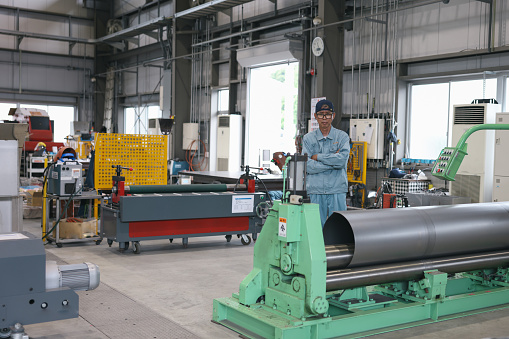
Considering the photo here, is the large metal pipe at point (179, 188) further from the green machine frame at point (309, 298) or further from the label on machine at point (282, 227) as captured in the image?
the label on machine at point (282, 227)

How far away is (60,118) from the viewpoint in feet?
55.1

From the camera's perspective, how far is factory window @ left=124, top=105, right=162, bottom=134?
15343 millimetres

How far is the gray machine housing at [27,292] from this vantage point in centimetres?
228

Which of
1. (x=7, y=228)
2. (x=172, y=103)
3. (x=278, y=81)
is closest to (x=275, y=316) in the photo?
(x=7, y=228)

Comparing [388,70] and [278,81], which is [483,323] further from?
[278,81]

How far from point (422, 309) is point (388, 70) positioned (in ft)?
18.8

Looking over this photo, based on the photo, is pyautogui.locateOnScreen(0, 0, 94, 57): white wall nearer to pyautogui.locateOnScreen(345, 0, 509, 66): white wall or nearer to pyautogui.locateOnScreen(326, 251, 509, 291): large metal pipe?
pyautogui.locateOnScreen(345, 0, 509, 66): white wall

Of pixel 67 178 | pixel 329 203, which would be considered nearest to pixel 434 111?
pixel 329 203

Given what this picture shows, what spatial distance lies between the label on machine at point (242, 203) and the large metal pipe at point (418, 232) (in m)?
2.37

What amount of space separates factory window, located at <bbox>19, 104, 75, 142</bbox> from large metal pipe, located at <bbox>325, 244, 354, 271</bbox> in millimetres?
14776

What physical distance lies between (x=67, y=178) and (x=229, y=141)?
585 centimetres

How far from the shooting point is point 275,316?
2971 millimetres

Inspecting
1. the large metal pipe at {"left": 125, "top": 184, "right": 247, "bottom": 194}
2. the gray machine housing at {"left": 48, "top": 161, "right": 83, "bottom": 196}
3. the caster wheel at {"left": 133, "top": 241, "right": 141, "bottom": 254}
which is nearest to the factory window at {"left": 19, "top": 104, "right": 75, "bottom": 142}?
the gray machine housing at {"left": 48, "top": 161, "right": 83, "bottom": 196}

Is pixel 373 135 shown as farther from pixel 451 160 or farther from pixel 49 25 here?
pixel 49 25
